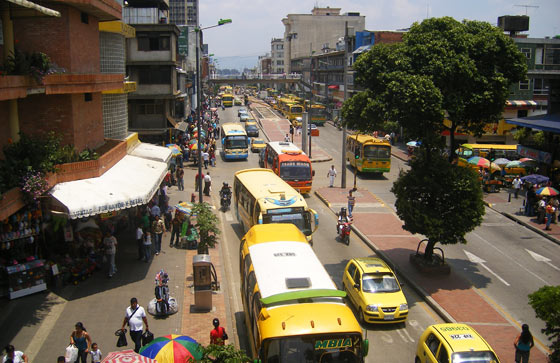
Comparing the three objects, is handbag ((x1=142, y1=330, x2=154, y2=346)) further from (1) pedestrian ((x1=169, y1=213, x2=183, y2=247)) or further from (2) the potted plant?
(1) pedestrian ((x1=169, y1=213, x2=183, y2=247))

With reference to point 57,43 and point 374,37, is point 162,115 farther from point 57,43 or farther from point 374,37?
point 374,37

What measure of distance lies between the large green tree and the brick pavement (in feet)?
17.4

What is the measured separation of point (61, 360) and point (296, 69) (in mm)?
142300

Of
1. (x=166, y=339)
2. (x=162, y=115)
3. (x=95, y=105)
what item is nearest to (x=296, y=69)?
(x=162, y=115)

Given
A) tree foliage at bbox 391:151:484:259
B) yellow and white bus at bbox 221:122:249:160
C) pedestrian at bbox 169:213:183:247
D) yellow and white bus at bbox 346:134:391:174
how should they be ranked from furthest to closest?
yellow and white bus at bbox 221:122:249:160 < yellow and white bus at bbox 346:134:391:174 < pedestrian at bbox 169:213:183:247 < tree foliage at bbox 391:151:484:259

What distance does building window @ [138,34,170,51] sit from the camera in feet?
144

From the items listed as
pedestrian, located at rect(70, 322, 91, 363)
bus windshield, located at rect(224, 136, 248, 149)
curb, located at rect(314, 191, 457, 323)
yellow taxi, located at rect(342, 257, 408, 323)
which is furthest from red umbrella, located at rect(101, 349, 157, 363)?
bus windshield, located at rect(224, 136, 248, 149)

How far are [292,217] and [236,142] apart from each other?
89.0 feet

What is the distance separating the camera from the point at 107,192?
60.2 ft

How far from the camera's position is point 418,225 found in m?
19.5

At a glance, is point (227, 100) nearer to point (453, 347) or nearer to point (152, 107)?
point (152, 107)

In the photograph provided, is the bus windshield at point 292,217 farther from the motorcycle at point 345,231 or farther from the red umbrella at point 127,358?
the red umbrella at point 127,358

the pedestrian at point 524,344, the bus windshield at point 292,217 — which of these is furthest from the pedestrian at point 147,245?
the pedestrian at point 524,344

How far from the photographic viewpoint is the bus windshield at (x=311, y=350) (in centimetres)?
1025
